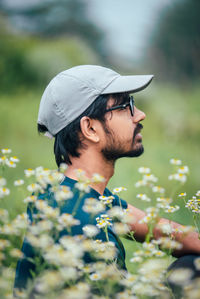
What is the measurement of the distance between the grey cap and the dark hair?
25 millimetres

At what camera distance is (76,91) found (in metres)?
1.86

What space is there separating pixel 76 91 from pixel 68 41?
25.7ft

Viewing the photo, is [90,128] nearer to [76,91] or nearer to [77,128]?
[77,128]

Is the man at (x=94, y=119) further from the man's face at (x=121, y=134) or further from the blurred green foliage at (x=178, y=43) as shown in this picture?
the blurred green foliage at (x=178, y=43)

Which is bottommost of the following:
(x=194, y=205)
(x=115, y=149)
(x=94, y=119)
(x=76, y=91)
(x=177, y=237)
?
→ (x=177, y=237)

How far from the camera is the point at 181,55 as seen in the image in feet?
31.4

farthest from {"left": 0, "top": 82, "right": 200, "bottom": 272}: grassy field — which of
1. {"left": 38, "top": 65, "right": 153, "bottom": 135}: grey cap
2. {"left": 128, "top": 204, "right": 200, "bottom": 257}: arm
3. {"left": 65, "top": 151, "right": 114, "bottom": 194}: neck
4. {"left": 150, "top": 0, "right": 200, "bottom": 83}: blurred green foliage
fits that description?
{"left": 38, "top": 65, "right": 153, "bottom": 135}: grey cap

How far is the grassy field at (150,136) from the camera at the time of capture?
18.4 ft

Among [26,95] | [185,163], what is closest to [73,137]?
[185,163]

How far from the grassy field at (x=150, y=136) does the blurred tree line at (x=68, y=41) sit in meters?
0.60

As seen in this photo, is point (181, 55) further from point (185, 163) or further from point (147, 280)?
point (147, 280)

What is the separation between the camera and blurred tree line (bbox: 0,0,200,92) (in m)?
8.32

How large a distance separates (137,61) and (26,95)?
3203 mm

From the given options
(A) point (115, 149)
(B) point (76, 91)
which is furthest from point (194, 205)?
(B) point (76, 91)
